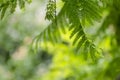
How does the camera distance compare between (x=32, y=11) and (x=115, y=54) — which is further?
(x=32, y=11)

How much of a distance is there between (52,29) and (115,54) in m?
1.02

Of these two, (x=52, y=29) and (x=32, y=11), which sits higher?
(x=32, y=11)

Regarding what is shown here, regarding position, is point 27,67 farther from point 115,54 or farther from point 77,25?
point 77,25

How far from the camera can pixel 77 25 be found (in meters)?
0.64

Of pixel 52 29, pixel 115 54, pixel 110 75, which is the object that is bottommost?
pixel 52 29

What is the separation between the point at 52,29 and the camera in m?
0.99

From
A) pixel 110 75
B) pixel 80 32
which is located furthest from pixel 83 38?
pixel 110 75

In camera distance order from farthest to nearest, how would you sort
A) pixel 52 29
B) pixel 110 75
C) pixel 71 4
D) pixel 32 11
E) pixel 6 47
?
pixel 6 47
pixel 32 11
pixel 110 75
pixel 52 29
pixel 71 4

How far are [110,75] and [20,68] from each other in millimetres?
3730

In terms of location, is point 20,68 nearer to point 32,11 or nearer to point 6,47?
point 6,47

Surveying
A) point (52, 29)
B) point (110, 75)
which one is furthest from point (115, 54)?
point (52, 29)

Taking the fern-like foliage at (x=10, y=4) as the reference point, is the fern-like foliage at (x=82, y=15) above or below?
below

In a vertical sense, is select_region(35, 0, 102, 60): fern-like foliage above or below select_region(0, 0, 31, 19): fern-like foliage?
below

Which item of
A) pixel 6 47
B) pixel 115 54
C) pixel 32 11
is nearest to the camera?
pixel 115 54
